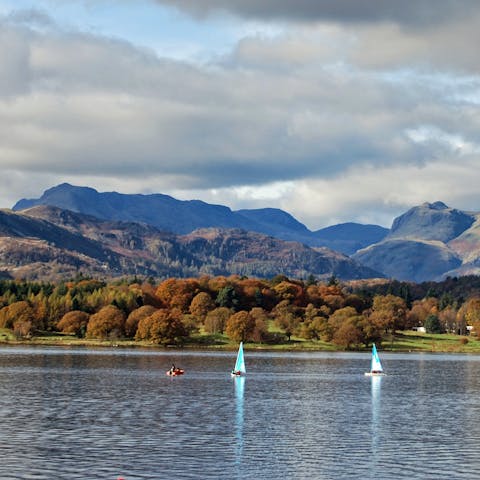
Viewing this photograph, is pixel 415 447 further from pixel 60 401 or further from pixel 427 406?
pixel 60 401

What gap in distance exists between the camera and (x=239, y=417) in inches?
4469

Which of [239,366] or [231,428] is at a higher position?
[239,366]

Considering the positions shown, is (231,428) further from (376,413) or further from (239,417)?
(376,413)

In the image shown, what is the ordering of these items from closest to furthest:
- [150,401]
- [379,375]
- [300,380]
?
[150,401] < [300,380] < [379,375]

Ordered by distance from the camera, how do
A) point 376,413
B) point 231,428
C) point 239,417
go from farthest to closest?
1. point 376,413
2. point 239,417
3. point 231,428

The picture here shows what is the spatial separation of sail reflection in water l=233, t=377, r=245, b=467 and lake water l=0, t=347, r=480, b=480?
19 cm

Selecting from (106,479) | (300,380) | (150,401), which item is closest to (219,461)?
(106,479)

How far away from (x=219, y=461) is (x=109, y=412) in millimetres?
36578

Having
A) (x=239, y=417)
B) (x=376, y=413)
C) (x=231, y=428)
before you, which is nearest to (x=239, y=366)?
(x=376, y=413)

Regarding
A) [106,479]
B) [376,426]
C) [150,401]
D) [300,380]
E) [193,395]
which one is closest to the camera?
[106,479]

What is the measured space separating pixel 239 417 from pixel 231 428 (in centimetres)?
1138

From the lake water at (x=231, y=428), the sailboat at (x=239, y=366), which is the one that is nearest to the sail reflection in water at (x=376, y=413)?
the lake water at (x=231, y=428)

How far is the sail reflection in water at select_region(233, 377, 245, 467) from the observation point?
83750 mm

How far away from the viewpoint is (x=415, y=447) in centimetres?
9069
